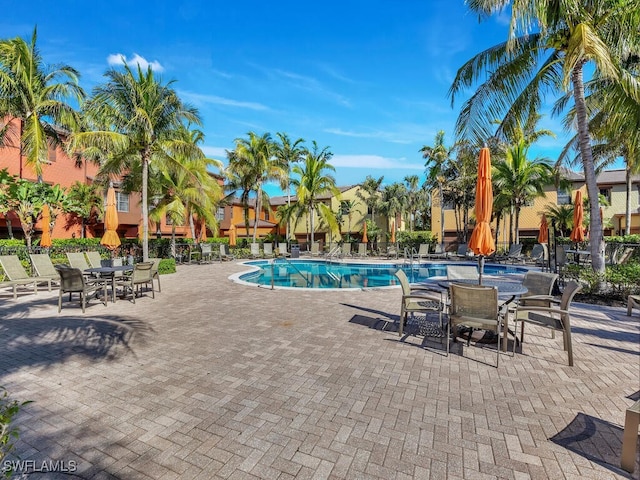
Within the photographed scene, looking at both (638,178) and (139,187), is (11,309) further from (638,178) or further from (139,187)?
(638,178)

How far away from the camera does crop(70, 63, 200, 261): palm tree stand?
12234 millimetres

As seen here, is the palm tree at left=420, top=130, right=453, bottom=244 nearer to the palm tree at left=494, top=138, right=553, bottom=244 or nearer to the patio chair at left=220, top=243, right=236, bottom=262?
the palm tree at left=494, top=138, right=553, bottom=244

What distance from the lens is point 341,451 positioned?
2.52 meters

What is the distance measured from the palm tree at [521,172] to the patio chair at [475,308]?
19266mm

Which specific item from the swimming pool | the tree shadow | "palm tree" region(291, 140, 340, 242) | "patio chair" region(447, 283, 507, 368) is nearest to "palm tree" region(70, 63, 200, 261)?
the swimming pool

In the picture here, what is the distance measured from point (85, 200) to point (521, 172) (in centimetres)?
2925

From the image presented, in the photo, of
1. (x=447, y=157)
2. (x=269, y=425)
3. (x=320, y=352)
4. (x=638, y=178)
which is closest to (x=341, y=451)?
(x=269, y=425)

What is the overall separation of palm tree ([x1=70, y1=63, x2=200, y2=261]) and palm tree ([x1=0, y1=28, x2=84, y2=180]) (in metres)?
3.42

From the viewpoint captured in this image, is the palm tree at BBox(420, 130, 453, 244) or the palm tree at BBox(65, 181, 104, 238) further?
the palm tree at BBox(420, 130, 453, 244)

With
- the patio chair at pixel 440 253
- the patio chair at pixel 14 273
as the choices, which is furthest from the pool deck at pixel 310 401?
the patio chair at pixel 440 253

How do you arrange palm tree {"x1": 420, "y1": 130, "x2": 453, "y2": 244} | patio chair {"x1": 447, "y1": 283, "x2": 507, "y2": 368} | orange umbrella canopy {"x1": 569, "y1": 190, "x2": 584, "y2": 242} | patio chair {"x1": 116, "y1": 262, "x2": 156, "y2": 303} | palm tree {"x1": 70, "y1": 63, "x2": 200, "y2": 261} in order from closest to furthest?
patio chair {"x1": 447, "y1": 283, "x2": 507, "y2": 368} < patio chair {"x1": 116, "y1": 262, "x2": 156, "y2": 303} < orange umbrella canopy {"x1": 569, "y1": 190, "x2": 584, "y2": 242} < palm tree {"x1": 70, "y1": 63, "x2": 200, "y2": 261} < palm tree {"x1": 420, "y1": 130, "x2": 453, "y2": 244}

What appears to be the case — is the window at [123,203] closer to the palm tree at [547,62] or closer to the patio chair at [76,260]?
the patio chair at [76,260]

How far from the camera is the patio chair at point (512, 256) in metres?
18.8

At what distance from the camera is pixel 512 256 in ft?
61.8
